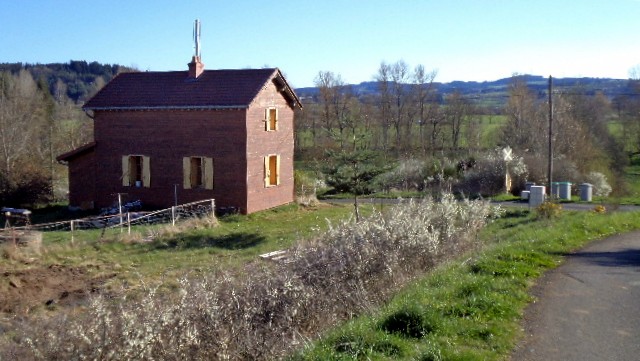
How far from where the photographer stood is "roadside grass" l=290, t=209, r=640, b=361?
6.59 m

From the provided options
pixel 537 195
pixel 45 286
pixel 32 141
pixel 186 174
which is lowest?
pixel 45 286

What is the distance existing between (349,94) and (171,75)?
35.3 meters

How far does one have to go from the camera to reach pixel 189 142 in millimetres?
26234

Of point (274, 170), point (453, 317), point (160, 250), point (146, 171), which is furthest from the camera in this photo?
point (274, 170)

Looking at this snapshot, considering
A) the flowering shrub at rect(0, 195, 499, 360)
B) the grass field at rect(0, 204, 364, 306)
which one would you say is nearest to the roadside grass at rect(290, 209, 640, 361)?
the flowering shrub at rect(0, 195, 499, 360)

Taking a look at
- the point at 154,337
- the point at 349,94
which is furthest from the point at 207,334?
the point at 349,94

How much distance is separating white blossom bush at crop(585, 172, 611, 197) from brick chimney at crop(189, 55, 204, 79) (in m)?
21.0

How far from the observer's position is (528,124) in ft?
154

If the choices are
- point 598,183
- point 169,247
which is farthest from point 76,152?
point 598,183

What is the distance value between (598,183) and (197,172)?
21410mm

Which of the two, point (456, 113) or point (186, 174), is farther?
point (456, 113)

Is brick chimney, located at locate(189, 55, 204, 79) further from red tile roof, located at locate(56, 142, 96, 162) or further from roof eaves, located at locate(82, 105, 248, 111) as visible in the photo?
red tile roof, located at locate(56, 142, 96, 162)

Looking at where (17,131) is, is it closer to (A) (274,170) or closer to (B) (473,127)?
(A) (274,170)

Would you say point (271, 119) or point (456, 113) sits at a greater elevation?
point (456, 113)
